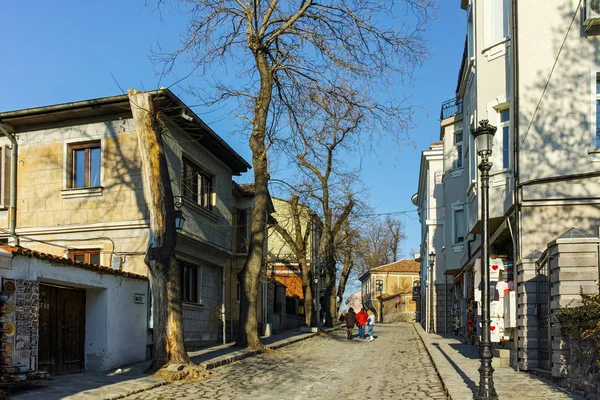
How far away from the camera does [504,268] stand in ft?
50.7

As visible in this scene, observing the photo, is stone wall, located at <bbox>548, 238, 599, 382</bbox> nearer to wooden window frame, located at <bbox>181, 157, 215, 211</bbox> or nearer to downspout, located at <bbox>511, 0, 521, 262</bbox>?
downspout, located at <bbox>511, 0, 521, 262</bbox>

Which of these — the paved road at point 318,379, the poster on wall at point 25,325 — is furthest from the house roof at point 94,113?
the paved road at point 318,379

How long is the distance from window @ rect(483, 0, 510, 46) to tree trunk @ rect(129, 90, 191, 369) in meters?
8.59

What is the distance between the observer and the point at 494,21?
54.1ft

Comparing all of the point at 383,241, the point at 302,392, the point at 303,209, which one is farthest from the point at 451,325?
the point at 383,241

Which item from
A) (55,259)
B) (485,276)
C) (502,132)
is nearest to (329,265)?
(502,132)

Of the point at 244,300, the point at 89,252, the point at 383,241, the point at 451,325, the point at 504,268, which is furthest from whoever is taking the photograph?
the point at 383,241

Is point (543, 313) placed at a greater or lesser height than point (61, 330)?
greater

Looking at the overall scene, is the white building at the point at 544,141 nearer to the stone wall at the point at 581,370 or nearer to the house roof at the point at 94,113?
the stone wall at the point at 581,370

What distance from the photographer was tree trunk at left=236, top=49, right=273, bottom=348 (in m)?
18.6

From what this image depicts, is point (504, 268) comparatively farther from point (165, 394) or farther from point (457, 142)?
point (457, 142)

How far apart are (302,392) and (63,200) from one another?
32.0ft

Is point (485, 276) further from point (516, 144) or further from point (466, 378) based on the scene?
point (516, 144)

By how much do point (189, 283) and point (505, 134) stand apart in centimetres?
1075
